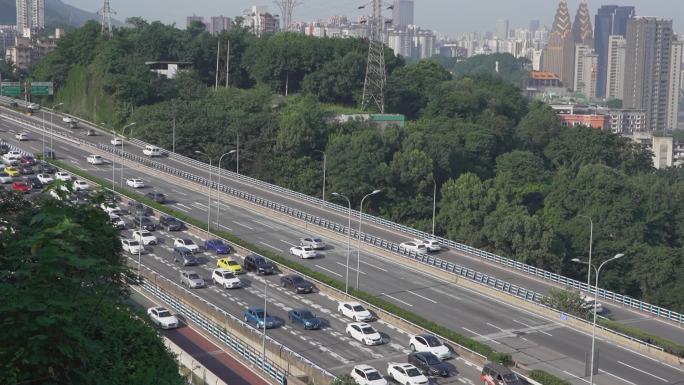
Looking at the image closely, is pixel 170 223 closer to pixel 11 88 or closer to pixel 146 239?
pixel 146 239

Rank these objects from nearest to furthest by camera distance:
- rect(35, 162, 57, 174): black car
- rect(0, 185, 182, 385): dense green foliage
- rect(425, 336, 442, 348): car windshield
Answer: rect(0, 185, 182, 385): dense green foliage → rect(425, 336, 442, 348): car windshield → rect(35, 162, 57, 174): black car

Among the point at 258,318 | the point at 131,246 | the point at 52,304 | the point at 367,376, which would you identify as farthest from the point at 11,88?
the point at 52,304

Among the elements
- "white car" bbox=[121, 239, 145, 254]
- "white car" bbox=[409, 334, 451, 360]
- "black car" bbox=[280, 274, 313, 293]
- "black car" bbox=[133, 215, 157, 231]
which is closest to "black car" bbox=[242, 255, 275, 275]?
"black car" bbox=[280, 274, 313, 293]

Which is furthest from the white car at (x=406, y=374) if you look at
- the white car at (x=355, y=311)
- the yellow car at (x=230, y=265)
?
the yellow car at (x=230, y=265)

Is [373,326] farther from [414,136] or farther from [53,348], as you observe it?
[414,136]

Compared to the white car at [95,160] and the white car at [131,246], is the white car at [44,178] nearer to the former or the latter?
the white car at [95,160]

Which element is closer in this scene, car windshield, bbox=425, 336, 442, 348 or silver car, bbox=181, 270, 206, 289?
car windshield, bbox=425, 336, 442, 348

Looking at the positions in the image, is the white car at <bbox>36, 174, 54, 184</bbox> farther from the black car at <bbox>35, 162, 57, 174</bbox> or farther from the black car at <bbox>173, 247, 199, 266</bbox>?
the black car at <bbox>173, 247, 199, 266</bbox>
